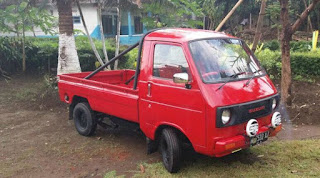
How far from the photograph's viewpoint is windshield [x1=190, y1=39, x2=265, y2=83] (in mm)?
4105

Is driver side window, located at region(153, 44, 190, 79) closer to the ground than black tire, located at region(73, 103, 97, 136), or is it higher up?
higher up

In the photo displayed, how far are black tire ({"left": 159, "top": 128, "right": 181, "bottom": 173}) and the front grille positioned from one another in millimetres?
760

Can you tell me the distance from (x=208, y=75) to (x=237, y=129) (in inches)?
30.2

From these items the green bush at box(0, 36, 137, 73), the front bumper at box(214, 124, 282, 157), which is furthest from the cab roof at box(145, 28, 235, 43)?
the green bush at box(0, 36, 137, 73)

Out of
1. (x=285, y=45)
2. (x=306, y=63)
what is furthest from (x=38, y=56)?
(x=306, y=63)

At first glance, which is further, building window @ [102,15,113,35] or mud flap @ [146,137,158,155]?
building window @ [102,15,113,35]

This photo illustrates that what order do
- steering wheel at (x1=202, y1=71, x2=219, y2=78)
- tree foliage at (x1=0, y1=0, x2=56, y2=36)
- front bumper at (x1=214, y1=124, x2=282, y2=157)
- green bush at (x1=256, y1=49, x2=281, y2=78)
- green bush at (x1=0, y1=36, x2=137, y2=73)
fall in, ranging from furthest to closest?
green bush at (x1=0, y1=36, x2=137, y2=73) < green bush at (x1=256, y1=49, x2=281, y2=78) < tree foliage at (x1=0, y1=0, x2=56, y2=36) < steering wheel at (x1=202, y1=71, x2=219, y2=78) < front bumper at (x1=214, y1=124, x2=282, y2=157)

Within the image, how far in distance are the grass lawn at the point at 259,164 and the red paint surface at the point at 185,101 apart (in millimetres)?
488

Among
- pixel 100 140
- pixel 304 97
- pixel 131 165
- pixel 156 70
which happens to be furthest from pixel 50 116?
pixel 304 97

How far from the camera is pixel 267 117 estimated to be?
4.32 m

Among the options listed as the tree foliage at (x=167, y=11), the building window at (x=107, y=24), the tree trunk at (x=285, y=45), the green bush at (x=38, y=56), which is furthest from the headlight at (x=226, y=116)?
the building window at (x=107, y=24)

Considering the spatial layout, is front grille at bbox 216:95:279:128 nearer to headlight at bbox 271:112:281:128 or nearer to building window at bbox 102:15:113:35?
headlight at bbox 271:112:281:128

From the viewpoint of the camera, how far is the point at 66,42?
341 inches

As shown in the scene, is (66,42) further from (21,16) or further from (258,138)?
(258,138)
